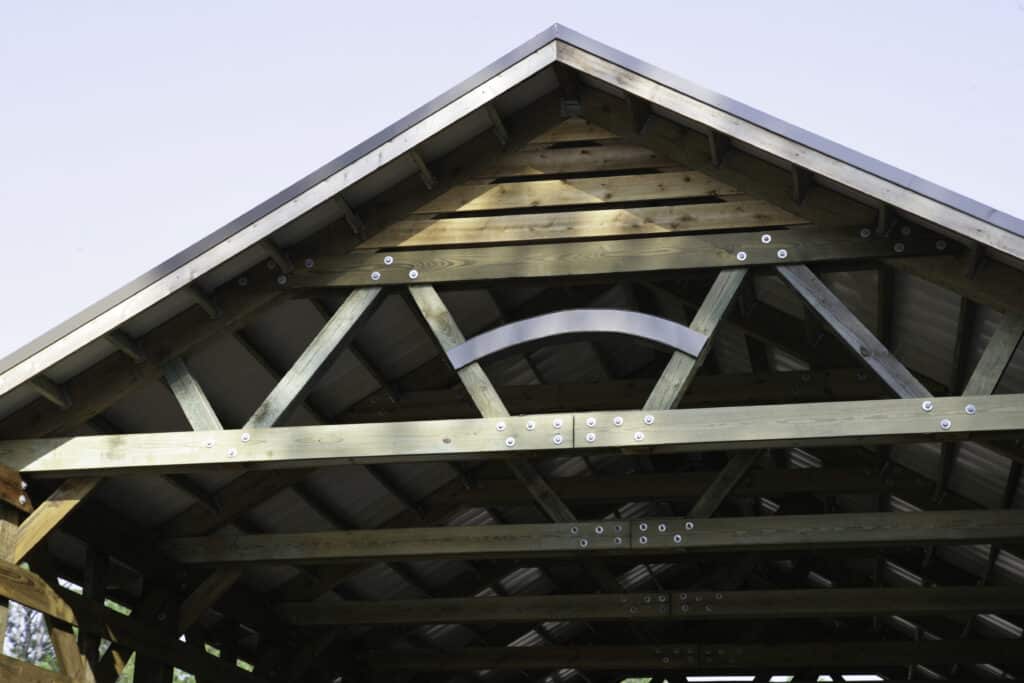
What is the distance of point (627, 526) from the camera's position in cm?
877

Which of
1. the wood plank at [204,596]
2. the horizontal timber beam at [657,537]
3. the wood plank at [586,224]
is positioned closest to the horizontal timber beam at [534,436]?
the wood plank at [586,224]

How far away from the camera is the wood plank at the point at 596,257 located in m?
7.55

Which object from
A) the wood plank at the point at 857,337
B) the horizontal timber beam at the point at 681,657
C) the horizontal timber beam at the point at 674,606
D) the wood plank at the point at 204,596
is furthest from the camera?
the horizontal timber beam at the point at 681,657

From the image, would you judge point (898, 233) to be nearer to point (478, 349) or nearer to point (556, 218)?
point (556, 218)

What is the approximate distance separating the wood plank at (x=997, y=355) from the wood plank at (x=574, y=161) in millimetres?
2137

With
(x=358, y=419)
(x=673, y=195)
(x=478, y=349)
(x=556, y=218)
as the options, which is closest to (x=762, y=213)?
(x=673, y=195)

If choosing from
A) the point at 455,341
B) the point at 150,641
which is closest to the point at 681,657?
the point at 150,641

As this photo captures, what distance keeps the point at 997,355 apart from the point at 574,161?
8.79 feet

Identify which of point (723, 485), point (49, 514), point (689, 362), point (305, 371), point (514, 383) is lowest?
point (49, 514)

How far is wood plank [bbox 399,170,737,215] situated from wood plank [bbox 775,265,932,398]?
785 mm

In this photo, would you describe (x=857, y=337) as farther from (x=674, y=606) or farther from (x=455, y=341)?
(x=674, y=606)

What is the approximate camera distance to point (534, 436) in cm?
704

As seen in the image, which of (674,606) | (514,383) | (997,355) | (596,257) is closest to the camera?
(997,355)

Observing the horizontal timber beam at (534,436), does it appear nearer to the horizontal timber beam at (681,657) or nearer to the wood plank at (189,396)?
the wood plank at (189,396)
